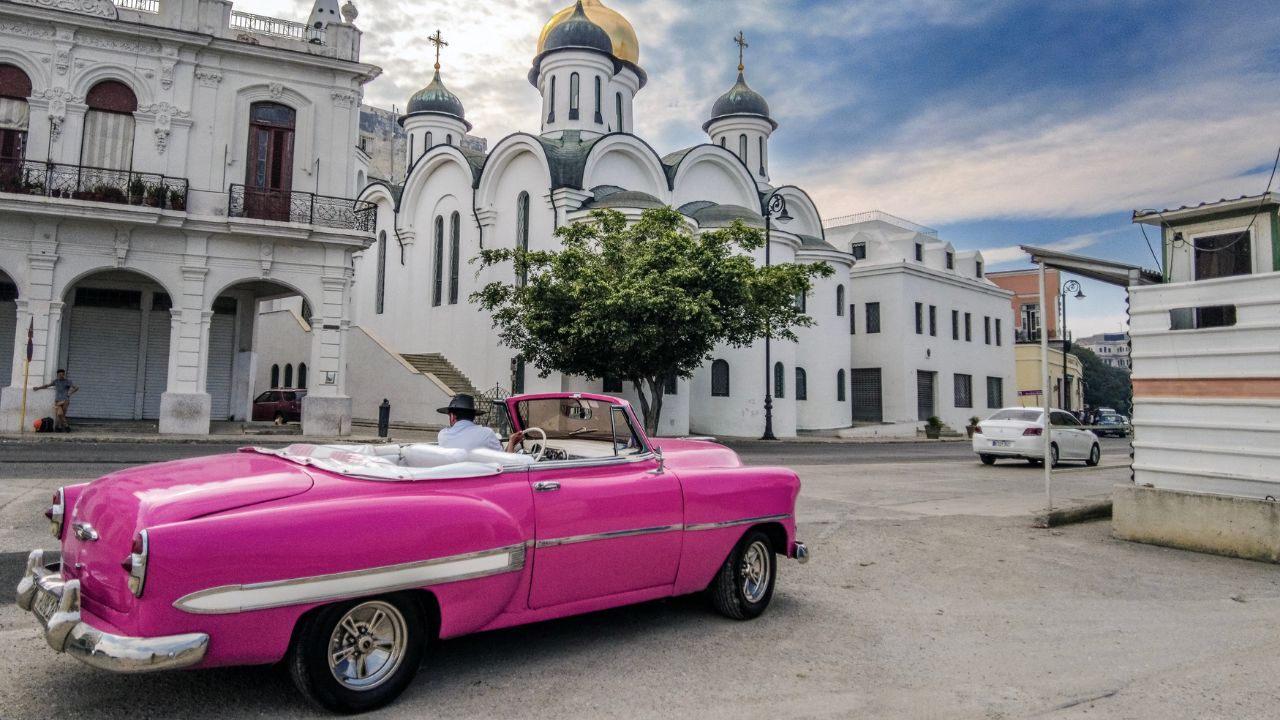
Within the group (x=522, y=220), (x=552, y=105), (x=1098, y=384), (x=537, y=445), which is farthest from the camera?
(x=1098, y=384)

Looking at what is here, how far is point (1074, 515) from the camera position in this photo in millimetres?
9367

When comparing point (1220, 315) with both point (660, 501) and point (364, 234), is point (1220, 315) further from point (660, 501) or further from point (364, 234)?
point (364, 234)

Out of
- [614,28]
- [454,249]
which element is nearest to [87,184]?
[454,249]

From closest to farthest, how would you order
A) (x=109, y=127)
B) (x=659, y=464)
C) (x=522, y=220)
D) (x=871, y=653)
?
(x=871, y=653) < (x=659, y=464) < (x=109, y=127) < (x=522, y=220)

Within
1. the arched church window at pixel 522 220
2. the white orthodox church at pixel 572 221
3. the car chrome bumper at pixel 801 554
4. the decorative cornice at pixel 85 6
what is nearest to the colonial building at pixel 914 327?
the white orthodox church at pixel 572 221

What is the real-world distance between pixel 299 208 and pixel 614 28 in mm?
22272

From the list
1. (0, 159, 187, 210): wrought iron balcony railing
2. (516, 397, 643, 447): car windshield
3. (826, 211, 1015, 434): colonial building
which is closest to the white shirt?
(516, 397, 643, 447): car windshield

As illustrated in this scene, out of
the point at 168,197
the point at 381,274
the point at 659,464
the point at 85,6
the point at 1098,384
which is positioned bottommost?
→ the point at 659,464

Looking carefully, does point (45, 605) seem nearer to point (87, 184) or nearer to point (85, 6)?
point (87, 184)

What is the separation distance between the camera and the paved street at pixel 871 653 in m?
3.70

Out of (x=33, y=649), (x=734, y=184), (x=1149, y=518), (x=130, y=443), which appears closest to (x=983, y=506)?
(x=1149, y=518)

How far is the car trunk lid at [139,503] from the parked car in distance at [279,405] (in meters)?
23.2

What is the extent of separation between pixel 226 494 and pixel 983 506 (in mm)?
9607

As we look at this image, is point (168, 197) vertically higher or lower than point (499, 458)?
higher
